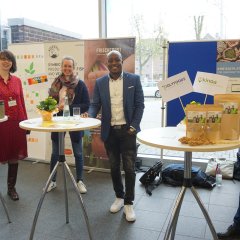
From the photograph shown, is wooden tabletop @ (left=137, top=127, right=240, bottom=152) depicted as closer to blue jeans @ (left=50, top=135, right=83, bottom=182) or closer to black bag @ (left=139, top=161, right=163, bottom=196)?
blue jeans @ (left=50, top=135, right=83, bottom=182)

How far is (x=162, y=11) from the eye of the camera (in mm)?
3939

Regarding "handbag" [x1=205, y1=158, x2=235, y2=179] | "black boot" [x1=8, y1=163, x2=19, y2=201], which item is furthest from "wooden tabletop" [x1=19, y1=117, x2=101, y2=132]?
"handbag" [x1=205, y1=158, x2=235, y2=179]

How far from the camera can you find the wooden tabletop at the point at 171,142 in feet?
4.83

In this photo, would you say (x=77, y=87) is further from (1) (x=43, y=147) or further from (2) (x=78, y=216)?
(1) (x=43, y=147)

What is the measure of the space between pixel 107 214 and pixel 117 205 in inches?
5.1

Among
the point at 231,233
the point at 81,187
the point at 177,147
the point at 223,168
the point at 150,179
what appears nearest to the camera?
the point at 177,147

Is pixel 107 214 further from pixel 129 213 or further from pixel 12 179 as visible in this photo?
pixel 12 179

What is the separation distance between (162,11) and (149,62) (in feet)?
2.21

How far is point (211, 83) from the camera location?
2.10 metres

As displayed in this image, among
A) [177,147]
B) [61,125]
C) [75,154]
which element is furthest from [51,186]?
[177,147]

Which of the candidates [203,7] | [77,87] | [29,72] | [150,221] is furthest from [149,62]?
[150,221]

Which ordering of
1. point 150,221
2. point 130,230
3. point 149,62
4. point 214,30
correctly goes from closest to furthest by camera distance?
point 130,230 → point 150,221 → point 214,30 → point 149,62

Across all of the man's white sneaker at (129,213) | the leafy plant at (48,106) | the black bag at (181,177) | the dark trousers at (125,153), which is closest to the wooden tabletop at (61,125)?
the leafy plant at (48,106)

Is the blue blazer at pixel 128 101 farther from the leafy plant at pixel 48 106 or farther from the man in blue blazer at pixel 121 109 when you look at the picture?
the leafy plant at pixel 48 106
